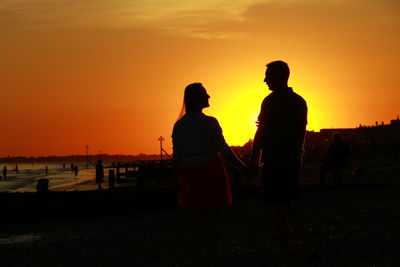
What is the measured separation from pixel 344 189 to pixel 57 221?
9015 millimetres

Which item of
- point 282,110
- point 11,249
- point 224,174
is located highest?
point 282,110

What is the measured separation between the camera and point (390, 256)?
7621 millimetres

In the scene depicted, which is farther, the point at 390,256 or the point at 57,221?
the point at 57,221

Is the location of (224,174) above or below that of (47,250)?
above

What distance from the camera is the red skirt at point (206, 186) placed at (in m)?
6.57

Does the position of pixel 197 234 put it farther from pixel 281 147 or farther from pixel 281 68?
pixel 281 68

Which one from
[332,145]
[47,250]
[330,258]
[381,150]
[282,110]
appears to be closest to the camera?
[282,110]

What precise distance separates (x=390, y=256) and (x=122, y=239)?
240 inches

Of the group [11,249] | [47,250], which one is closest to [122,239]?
[47,250]

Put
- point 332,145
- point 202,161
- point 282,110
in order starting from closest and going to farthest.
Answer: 1. point 202,161
2. point 282,110
3. point 332,145

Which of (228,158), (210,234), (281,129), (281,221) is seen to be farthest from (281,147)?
(210,234)

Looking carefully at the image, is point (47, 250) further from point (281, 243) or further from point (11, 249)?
point (281, 243)

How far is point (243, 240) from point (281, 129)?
10.7 ft

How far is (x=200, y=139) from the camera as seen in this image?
664 centimetres
